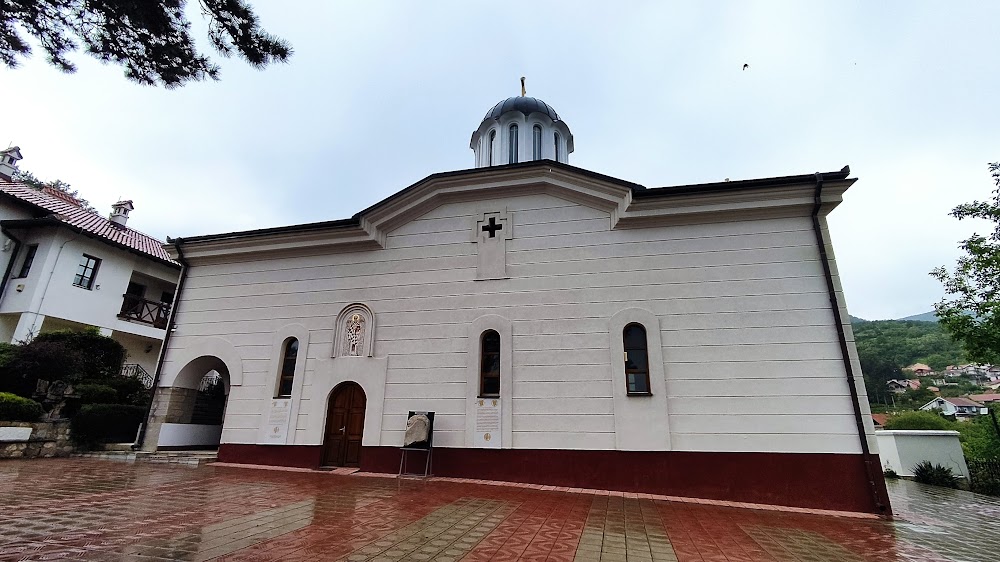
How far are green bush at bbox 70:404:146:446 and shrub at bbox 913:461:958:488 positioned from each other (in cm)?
1950

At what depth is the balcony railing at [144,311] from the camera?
16.8 m

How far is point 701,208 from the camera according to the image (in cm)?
848

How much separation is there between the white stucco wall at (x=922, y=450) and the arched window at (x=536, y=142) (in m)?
12.3

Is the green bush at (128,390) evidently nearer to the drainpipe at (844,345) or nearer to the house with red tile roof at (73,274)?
the house with red tile roof at (73,274)

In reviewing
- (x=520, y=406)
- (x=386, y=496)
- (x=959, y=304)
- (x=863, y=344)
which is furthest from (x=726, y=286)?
(x=863, y=344)

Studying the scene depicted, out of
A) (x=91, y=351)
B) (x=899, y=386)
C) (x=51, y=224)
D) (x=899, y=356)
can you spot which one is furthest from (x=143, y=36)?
(x=899, y=386)

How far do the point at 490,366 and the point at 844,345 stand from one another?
245 inches

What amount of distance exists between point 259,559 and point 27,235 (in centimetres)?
1881

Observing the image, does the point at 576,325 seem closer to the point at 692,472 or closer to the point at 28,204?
the point at 692,472

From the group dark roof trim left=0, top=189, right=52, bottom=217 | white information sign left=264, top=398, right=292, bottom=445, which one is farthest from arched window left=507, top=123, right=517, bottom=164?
dark roof trim left=0, top=189, right=52, bottom=217

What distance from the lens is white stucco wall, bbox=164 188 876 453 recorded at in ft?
24.5

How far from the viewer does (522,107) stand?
1405cm

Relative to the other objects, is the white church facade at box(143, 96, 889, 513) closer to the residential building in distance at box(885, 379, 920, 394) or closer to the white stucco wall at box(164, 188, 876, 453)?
the white stucco wall at box(164, 188, 876, 453)

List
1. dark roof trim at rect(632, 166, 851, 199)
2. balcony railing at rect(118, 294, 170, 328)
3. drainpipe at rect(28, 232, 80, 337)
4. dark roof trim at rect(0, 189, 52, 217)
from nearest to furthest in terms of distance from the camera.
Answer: dark roof trim at rect(632, 166, 851, 199), drainpipe at rect(28, 232, 80, 337), dark roof trim at rect(0, 189, 52, 217), balcony railing at rect(118, 294, 170, 328)
